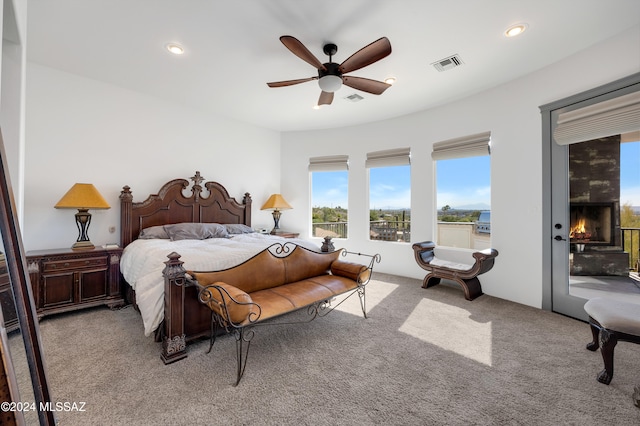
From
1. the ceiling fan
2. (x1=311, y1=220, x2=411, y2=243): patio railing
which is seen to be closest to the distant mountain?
(x1=311, y1=220, x2=411, y2=243): patio railing

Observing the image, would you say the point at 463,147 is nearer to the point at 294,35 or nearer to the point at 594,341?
the point at 594,341

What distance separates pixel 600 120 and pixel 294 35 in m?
3.26

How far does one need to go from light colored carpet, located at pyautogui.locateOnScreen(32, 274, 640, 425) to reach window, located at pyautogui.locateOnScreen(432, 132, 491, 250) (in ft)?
5.24

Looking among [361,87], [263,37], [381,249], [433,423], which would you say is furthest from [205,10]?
[381,249]

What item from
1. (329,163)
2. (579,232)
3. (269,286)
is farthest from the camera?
(329,163)

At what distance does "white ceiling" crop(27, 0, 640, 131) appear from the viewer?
2262 mm

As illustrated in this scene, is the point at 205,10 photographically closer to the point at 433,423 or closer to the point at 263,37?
the point at 263,37

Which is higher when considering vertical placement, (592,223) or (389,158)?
(389,158)

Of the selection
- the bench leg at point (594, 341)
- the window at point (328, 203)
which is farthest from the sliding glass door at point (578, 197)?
the window at point (328, 203)

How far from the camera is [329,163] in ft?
18.1

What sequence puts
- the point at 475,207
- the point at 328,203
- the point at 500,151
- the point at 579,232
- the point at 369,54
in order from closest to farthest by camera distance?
1. the point at 369,54
2. the point at 579,232
3. the point at 500,151
4. the point at 475,207
5. the point at 328,203

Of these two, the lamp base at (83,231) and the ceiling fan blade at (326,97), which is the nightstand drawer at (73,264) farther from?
the ceiling fan blade at (326,97)

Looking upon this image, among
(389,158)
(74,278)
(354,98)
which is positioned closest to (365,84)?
(354,98)

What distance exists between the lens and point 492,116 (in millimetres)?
3814
